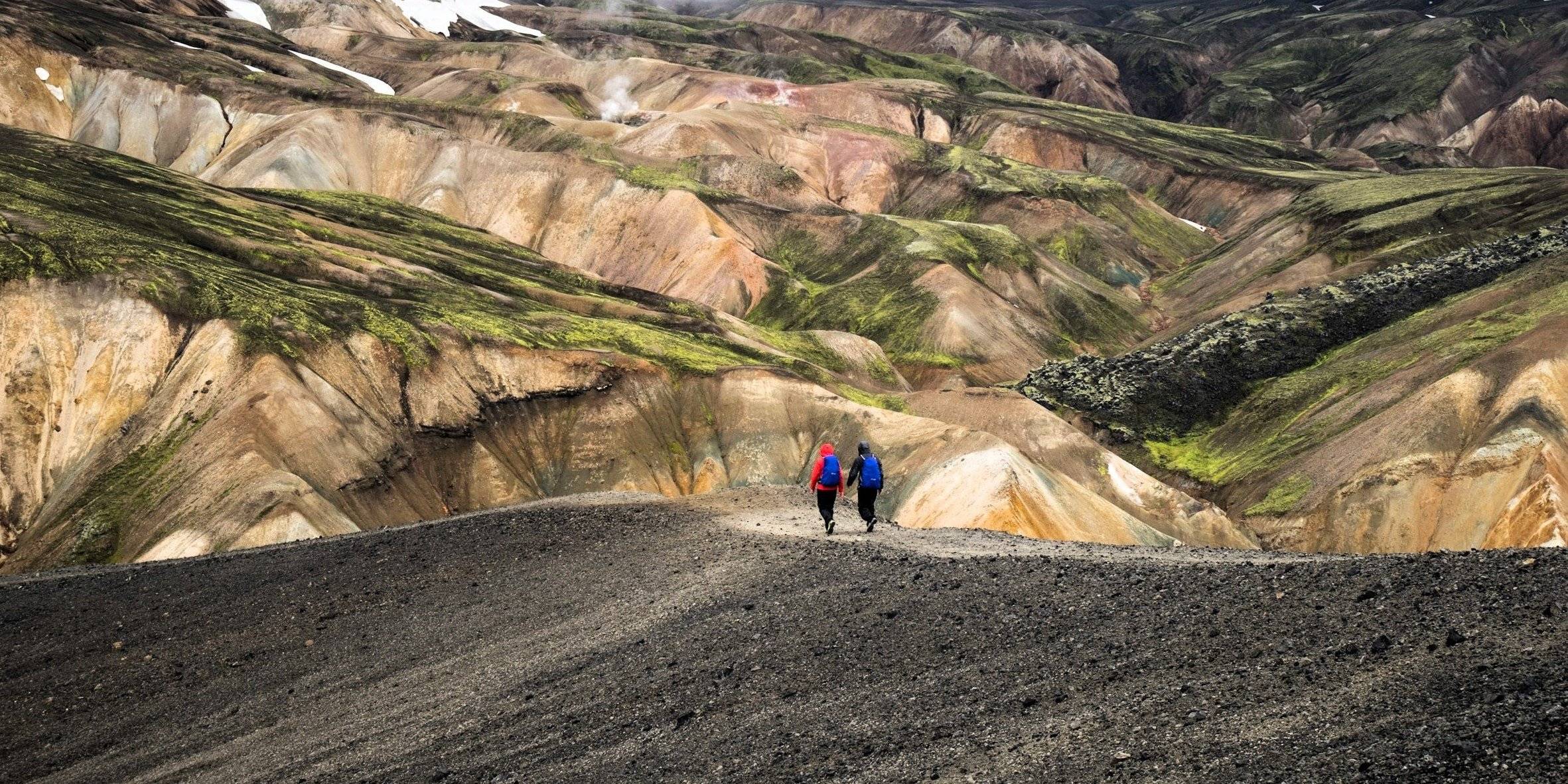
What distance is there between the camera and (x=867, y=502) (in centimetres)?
2306

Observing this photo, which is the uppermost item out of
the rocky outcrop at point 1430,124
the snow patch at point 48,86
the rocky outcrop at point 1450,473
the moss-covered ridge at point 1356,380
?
the snow patch at point 48,86

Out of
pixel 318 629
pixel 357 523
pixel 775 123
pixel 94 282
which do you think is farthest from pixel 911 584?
pixel 775 123

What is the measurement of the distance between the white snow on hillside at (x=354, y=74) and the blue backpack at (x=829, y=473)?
143993 millimetres

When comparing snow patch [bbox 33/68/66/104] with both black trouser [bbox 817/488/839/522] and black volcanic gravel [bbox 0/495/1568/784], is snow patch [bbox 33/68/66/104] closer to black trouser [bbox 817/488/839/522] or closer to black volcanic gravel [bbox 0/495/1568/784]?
black volcanic gravel [bbox 0/495/1568/784]

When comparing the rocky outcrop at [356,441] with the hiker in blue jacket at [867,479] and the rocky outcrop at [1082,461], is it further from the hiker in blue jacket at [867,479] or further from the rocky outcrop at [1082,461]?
the hiker in blue jacket at [867,479]

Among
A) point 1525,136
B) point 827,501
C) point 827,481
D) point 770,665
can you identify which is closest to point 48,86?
point 827,501

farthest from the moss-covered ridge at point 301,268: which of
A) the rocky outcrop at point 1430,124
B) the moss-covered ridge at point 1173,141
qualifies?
the rocky outcrop at point 1430,124

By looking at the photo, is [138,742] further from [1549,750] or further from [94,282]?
[94,282]

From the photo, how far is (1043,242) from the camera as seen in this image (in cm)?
12500

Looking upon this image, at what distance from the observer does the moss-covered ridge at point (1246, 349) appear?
77.9m

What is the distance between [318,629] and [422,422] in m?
31.6

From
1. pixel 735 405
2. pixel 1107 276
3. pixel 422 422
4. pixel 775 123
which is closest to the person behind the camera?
pixel 422 422

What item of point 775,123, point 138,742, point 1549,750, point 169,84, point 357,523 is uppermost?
point 169,84

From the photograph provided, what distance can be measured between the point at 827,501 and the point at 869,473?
107cm
